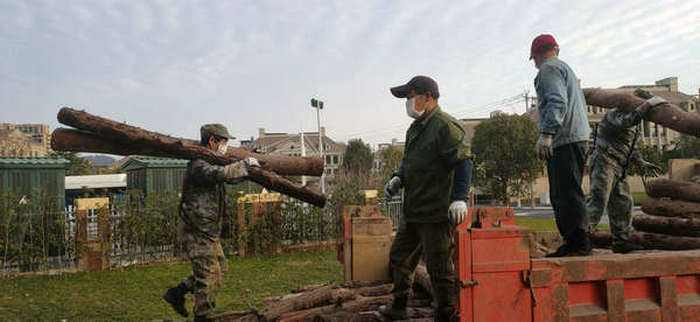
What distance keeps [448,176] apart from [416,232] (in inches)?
19.5

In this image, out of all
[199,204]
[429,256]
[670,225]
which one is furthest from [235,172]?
[670,225]

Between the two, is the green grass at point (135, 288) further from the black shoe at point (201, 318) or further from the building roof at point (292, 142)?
the building roof at point (292, 142)

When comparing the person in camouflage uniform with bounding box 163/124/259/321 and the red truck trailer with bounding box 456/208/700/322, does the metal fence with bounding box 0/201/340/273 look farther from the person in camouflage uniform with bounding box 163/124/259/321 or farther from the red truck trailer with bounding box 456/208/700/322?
the red truck trailer with bounding box 456/208/700/322

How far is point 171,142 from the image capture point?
5.16 m

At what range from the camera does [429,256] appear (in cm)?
377

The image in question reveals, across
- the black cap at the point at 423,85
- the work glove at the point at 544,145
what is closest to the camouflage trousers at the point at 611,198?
the work glove at the point at 544,145

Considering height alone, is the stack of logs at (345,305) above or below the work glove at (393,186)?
below

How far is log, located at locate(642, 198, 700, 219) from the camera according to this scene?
5699 millimetres

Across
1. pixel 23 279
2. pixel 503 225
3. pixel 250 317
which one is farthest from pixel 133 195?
pixel 503 225

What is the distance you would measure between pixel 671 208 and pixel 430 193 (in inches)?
137

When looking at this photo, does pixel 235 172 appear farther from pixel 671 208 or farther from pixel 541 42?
pixel 671 208

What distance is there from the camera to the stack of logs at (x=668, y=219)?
205 inches

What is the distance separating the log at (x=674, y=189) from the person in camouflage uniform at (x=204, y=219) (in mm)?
4478

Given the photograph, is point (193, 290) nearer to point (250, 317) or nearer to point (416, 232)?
point (250, 317)
